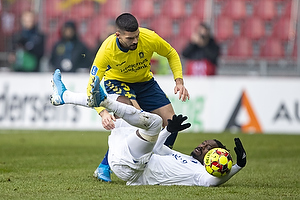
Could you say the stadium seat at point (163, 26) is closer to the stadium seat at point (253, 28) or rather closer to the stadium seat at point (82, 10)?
the stadium seat at point (82, 10)

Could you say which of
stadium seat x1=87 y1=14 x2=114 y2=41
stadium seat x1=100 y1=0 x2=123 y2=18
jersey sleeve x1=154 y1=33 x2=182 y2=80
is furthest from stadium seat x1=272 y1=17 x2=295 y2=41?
jersey sleeve x1=154 y1=33 x2=182 y2=80

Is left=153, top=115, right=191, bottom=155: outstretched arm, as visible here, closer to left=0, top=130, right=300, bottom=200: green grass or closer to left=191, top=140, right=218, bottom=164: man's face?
left=191, top=140, right=218, bottom=164: man's face

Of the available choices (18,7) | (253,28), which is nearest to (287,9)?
(253,28)

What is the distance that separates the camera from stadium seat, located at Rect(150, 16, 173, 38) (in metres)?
17.3

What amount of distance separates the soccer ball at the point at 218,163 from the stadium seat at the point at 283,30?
36.4 ft

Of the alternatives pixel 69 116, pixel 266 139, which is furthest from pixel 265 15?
pixel 69 116

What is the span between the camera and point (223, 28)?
56.0ft

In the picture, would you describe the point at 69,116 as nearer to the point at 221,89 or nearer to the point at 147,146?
the point at 221,89

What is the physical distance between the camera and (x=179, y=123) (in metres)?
6.44

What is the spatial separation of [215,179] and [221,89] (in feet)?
27.5

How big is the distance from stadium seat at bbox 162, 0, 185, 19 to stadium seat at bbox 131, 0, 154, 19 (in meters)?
0.41

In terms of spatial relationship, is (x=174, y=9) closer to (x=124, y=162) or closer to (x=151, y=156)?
(x=151, y=156)

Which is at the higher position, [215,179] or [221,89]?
[215,179]

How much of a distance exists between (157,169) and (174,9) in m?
11.3
